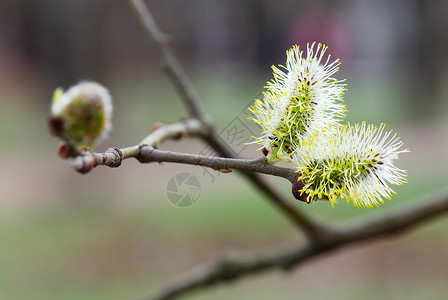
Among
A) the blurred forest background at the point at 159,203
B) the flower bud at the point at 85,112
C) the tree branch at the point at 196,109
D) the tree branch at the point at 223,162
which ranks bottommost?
the tree branch at the point at 223,162

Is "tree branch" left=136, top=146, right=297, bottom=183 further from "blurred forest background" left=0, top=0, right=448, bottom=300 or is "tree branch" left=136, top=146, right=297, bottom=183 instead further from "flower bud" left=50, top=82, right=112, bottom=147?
"blurred forest background" left=0, top=0, right=448, bottom=300

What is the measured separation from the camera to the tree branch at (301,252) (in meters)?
2.10

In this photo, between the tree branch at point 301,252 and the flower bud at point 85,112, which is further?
the tree branch at point 301,252

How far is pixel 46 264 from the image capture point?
614cm

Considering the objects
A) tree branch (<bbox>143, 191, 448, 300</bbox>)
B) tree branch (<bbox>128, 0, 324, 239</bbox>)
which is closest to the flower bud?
tree branch (<bbox>128, 0, 324, 239</bbox>)

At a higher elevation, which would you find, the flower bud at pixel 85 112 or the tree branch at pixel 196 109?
the tree branch at pixel 196 109

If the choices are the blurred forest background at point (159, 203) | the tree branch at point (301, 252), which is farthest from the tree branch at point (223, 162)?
the tree branch at point (301, 252)

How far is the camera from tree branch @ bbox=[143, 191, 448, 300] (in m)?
2.10

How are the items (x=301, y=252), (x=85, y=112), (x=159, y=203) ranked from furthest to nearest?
(x=159, y=203)
(x=301, y=252)
(x=85, y=112)

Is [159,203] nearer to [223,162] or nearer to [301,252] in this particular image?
[301,252]

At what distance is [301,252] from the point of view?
2250 mm

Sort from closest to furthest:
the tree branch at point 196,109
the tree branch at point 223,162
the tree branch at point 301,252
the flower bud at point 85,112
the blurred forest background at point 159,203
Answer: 1. the tree branch at point 223,162
2. the flower bud at point 85,112
3. the tree branch at point 196,109
4. the tree branch at point 301,252
5. the blurred forest background at point 159,203

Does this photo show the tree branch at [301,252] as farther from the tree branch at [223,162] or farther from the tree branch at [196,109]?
the tree branch at [223,162]

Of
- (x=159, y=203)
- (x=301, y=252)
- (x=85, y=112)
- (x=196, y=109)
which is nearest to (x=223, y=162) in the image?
(x=85, y=112)
